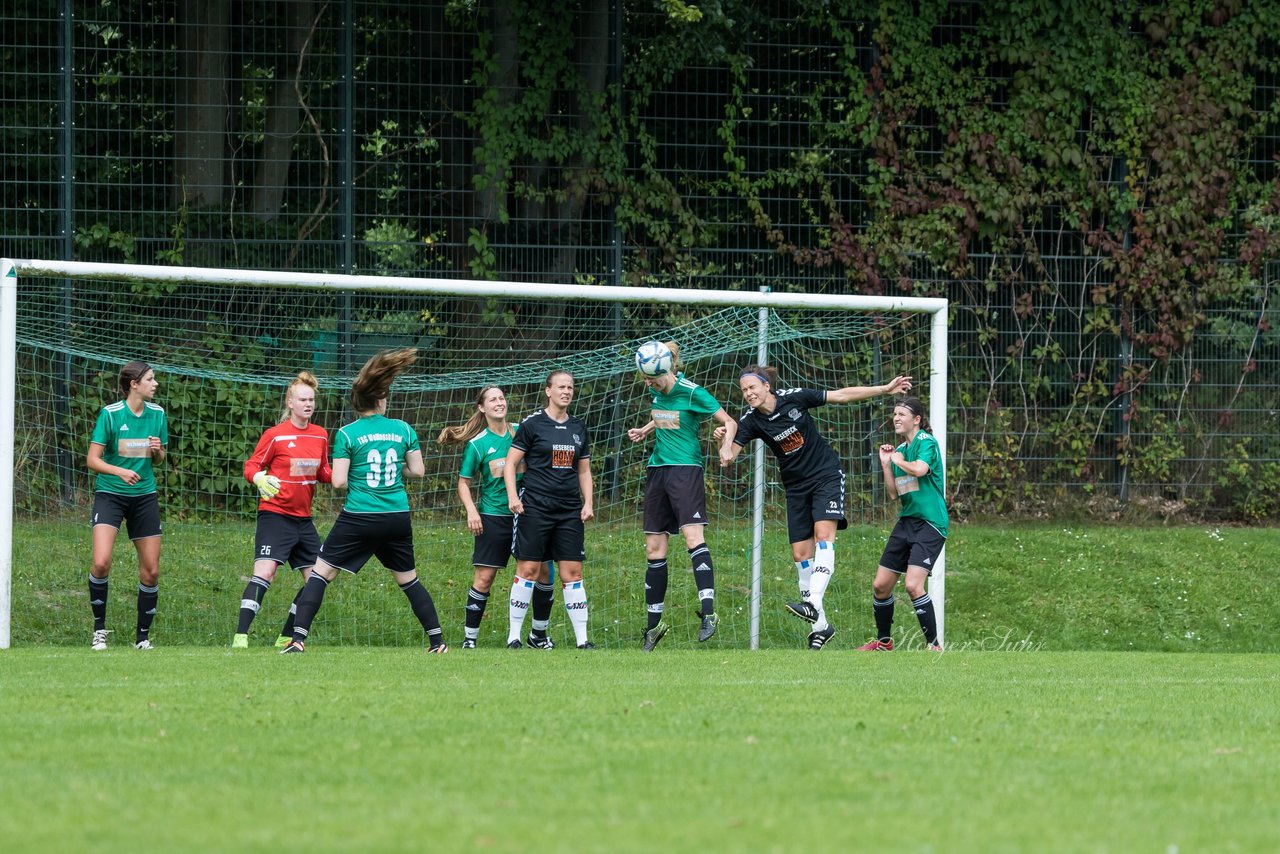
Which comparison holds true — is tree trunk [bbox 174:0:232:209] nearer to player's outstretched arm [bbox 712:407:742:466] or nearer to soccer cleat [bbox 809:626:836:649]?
player's outstretched arm [bbox 712:407:742:466]

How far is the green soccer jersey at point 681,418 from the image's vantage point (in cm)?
1140

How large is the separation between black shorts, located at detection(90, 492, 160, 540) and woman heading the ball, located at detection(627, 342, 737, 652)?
3.41 m

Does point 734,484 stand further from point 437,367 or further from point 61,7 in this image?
point 61,7

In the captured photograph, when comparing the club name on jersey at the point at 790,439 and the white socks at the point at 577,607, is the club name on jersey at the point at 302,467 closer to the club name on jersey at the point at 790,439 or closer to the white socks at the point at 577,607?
the white socks at the point at 577,607

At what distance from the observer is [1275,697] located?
7.85 meters

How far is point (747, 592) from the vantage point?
13766 mm

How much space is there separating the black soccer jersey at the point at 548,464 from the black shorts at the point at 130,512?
2557mm

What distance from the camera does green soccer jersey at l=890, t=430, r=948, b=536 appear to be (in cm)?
1134

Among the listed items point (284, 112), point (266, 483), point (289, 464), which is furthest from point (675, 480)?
point (284, 112)

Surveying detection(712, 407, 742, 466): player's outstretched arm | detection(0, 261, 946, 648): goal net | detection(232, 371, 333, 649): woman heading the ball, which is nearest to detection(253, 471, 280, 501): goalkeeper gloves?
detection(232, 371, 333, 649): woman heading the ball

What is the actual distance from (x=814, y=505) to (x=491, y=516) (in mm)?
2357

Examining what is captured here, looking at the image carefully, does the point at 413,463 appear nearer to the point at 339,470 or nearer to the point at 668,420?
the point at 339,470

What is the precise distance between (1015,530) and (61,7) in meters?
11.2

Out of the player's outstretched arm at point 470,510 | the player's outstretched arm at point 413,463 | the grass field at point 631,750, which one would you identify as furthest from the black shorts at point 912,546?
the player's outstretched arm at point 413,463
